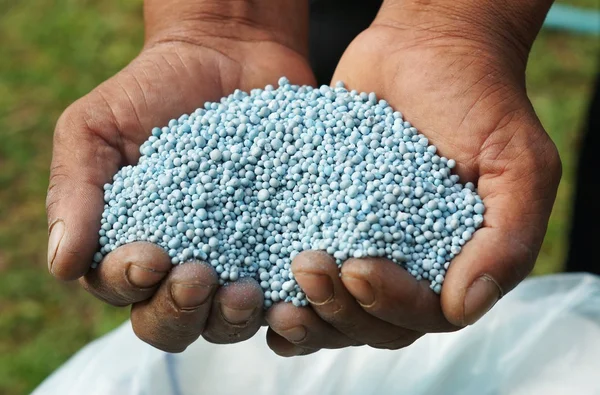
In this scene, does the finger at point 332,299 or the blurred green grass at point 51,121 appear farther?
the blurred green grass at point 51,121

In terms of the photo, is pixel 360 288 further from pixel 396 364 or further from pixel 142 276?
pixel 396 364

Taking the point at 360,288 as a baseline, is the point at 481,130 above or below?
above

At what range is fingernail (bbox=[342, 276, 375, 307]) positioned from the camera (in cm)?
96

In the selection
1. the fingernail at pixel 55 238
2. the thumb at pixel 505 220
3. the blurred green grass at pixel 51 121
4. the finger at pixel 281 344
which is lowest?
the blurred green grass at pixel 51 121

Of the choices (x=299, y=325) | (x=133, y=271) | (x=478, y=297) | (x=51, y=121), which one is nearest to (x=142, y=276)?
(x=133, y=271)

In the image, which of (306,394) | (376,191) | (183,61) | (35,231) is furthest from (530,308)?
(35,231)

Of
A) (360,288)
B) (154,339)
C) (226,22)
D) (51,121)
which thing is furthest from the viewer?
(51,121)

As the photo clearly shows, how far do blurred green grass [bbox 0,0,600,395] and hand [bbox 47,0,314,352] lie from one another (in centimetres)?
101

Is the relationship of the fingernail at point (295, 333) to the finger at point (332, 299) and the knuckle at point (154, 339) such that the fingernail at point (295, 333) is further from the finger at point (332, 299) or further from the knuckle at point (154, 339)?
the knuckle at point (154, 339)

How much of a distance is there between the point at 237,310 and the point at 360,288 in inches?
7.2

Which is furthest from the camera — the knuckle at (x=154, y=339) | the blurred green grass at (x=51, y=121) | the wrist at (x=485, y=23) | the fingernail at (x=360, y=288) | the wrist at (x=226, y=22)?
the blurred green grass at (x=51, y=121)

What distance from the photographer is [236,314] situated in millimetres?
1017

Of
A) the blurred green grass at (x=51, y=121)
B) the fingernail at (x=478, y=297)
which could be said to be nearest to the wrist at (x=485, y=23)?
the fingernail at (x=478, y=297)

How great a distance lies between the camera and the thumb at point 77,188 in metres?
1.04
